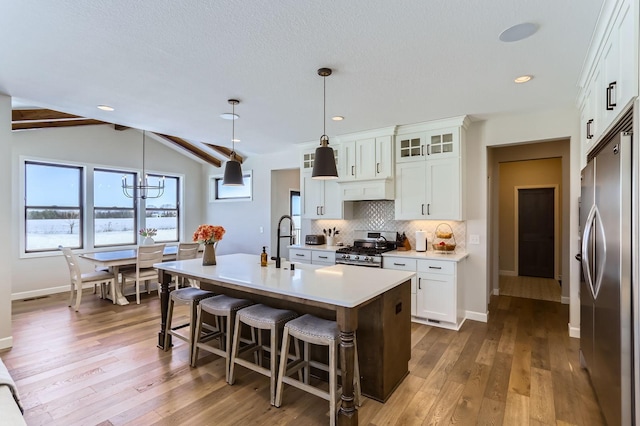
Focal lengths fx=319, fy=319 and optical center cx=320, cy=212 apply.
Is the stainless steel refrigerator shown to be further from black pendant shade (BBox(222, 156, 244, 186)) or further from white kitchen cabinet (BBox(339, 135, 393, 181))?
black pendant shade (BBox(222, 156, 244, 186))

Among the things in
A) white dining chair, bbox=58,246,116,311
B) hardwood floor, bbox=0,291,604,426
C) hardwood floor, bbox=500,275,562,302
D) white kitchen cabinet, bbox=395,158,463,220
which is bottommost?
hardwood floor, bbox=0,291,604,426

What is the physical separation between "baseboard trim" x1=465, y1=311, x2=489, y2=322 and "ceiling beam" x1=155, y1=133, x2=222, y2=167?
6.04 meters

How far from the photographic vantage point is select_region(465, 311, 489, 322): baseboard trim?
418 centimetres

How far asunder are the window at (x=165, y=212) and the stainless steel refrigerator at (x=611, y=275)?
7405mm

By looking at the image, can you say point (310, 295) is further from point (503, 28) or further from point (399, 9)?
point (503, 28)

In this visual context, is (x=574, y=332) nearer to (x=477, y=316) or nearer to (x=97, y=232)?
(x=477, y=316)

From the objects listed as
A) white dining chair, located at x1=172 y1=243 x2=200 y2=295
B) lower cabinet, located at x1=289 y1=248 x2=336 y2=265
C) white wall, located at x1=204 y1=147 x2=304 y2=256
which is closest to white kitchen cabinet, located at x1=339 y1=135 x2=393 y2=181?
lower cabinet, located at x1=289 y1=248 x2=336 y2=265

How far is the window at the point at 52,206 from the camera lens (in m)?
5.41

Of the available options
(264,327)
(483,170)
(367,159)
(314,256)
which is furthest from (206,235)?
(483,170)

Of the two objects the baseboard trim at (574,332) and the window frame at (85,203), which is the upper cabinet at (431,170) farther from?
the window frame at (85,203)

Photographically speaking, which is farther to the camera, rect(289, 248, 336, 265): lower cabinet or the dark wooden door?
the dark wooden door

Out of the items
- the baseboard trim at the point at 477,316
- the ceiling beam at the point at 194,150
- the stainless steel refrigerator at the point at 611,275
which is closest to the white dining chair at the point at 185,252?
the ceiling beam at the point at 194,150

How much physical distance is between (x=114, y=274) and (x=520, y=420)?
544 centimetres

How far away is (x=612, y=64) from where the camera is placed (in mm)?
1979
